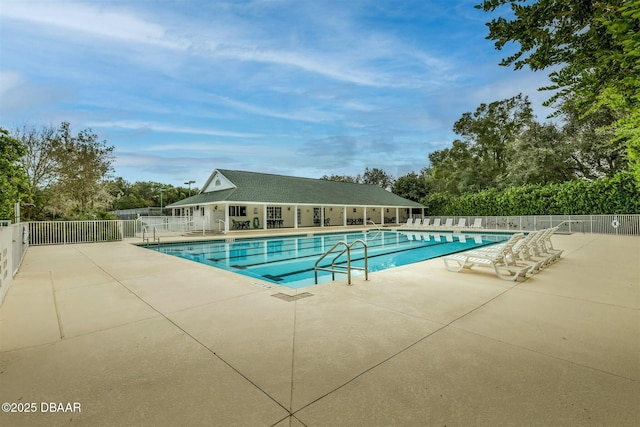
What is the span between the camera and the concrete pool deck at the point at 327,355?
1.94 m

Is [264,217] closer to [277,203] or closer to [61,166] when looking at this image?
[277,203]

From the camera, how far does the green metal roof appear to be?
22.6 m

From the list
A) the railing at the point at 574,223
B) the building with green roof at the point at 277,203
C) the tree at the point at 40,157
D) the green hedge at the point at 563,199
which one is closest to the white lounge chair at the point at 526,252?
the railing at the point at 574,223

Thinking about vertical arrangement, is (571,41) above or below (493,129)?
below

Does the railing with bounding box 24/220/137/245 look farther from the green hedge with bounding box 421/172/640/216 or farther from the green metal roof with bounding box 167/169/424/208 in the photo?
the green hedge with bounding box 421/172/640/216

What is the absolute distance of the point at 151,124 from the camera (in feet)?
81.9

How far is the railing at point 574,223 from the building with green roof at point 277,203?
10.1 meters

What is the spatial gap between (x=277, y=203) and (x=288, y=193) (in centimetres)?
271

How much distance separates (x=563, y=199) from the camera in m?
19.8

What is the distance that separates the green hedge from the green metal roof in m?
7.50

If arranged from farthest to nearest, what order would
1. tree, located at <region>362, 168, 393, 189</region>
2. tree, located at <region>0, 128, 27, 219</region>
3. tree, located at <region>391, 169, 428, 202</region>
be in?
tree, located at <region>362, 168, 393, 189</region>, tree, located at <region>391, 169, 428, 202</region>, tree, located at <region>0, 128, 27, 219</region>

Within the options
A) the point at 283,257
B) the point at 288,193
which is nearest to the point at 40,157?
the point at 288,193

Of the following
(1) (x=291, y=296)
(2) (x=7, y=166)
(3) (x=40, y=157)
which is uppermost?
(3) (x=40, y=157)

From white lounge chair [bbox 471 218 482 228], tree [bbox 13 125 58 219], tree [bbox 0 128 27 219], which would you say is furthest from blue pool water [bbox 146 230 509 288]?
tree [bbox 13 125 58 219]
